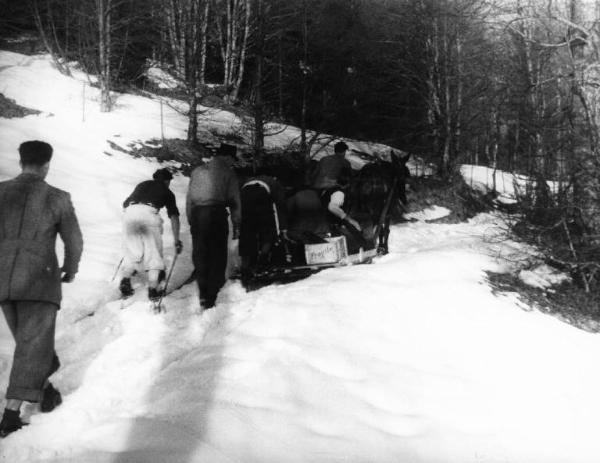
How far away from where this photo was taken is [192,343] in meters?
4.42

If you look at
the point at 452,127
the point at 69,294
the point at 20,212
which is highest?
the point at 452,127

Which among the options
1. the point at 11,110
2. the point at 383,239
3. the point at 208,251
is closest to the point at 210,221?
the point at 208,251

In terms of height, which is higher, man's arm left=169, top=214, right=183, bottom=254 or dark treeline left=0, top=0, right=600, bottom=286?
dark treeline left=0, top=0, right=600, bottom=286

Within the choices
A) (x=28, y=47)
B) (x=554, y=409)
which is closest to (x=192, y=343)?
(x=554, y=409)

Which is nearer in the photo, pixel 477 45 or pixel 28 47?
pixel 477 45

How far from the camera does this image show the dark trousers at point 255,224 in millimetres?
6262

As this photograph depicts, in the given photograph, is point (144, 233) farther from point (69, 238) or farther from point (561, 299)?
point (561, 299)

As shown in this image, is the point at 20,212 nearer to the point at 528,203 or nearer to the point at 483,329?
the point at 483,329

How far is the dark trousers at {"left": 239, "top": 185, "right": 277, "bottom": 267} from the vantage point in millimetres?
6262

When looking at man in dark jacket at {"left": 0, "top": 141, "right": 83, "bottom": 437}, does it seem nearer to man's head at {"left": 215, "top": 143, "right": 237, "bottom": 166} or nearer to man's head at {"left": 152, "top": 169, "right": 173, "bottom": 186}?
man's head at {"left": 215, "top": 143, "right": 237, "bottom": 166}

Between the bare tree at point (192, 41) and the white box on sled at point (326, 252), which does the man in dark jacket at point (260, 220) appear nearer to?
the white box on sled at point (326, 252)

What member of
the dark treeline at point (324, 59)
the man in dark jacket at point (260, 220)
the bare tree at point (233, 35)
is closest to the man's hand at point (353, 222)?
the man in dark jacket at point (260, 220)

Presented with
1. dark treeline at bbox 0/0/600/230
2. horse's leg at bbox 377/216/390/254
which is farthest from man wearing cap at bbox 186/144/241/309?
dark treeline at bbox 0/0/600/230

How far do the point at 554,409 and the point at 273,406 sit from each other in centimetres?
216
